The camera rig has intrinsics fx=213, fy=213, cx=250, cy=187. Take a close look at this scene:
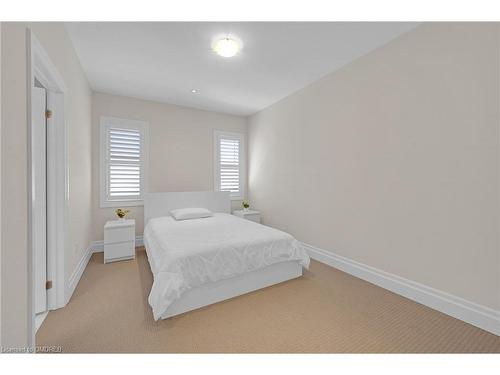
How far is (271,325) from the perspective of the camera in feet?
5.86

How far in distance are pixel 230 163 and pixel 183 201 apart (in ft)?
4.58

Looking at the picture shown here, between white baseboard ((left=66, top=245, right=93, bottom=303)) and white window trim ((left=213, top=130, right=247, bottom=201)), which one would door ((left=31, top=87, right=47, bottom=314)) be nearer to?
white baseboard ((left=66, top=245, right=93, bottom=303))

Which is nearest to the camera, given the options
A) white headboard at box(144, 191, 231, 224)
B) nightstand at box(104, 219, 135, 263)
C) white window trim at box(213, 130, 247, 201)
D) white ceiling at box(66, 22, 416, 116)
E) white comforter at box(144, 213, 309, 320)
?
white comforter at box(144, 213, 309, 320)

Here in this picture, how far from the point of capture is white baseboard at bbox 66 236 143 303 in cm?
226

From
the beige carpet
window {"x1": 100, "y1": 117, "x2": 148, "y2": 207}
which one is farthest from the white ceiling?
the beige carpet

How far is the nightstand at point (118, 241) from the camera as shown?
3.16 meters

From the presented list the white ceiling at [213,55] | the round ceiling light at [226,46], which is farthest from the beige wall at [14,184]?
the round ceiling light at [226,46]

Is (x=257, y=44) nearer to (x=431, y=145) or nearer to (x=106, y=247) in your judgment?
(x=431, y=145)

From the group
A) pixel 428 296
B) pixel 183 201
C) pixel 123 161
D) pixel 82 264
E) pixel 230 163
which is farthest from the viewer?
pixel 230 163

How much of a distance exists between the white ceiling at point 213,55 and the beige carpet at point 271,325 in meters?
2.73

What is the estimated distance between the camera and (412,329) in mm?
1729

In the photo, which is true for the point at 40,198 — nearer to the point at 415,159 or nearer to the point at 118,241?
the point at 118,241

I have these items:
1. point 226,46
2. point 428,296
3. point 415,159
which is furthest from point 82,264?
point 415,159
